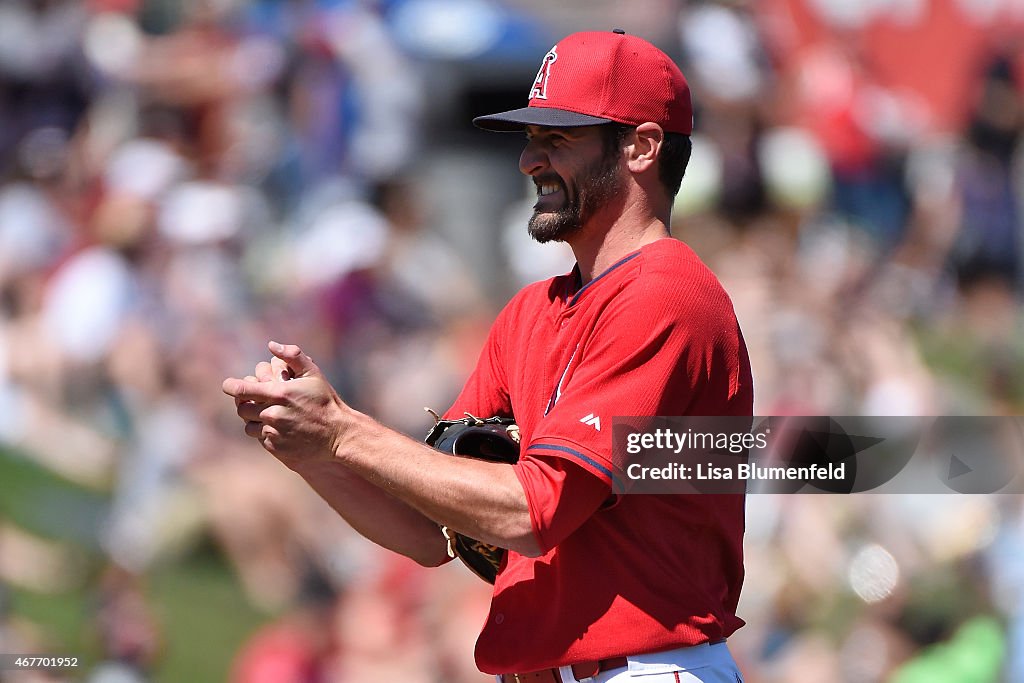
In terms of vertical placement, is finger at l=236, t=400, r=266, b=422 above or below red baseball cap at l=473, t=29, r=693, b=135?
below

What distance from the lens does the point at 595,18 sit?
9.18 meters

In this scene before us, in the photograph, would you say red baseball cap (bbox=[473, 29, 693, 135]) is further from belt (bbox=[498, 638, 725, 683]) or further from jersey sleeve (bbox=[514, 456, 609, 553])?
belt (bbox=[498, 638, 725, 683])

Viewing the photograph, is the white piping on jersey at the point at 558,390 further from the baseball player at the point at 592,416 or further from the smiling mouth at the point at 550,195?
the smiling mouth at the point at 550,195

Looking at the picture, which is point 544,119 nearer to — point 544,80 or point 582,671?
point 544,80

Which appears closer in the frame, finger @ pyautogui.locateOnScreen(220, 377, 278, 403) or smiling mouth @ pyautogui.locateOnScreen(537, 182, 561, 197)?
finger @ pyautogui.locateOnScreen(220, 377, 278, 403)

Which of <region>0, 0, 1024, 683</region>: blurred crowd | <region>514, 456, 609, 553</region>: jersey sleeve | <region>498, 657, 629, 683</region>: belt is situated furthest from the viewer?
<region>0, 0, 1024, 683</region>: blurred crowd

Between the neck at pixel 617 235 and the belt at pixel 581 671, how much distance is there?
2.53ft

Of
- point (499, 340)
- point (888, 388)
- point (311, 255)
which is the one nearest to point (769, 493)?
point (888, 388)

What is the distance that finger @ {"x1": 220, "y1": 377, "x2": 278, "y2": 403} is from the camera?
2551 millimetres

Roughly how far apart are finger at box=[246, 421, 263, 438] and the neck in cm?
72

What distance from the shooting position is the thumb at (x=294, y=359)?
2549mm

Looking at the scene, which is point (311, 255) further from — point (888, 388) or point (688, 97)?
point (688, 97)

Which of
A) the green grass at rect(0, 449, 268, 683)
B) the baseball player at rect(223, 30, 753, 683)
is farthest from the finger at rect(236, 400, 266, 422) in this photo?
the green grass at rect(0, 449, 268, 683)

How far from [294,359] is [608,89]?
819 mm
